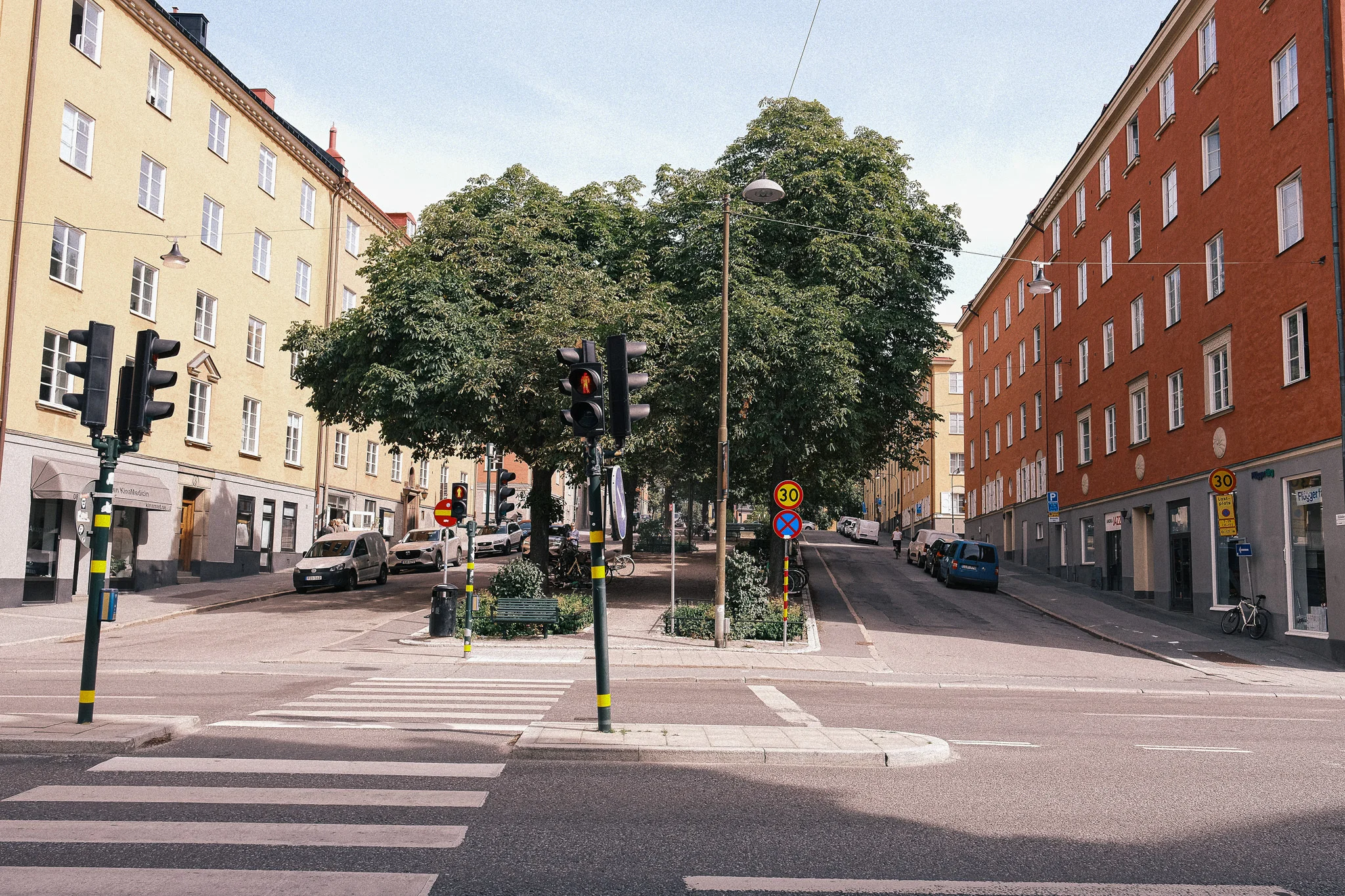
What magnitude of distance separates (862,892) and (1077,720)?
7.82 metres

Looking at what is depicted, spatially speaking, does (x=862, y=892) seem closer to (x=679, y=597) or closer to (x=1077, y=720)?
(x=1077, y=720)

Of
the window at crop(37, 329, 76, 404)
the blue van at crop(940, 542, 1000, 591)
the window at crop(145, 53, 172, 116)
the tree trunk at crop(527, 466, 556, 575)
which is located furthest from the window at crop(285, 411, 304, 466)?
the blue van at crop(940, 542, 1000, 591)

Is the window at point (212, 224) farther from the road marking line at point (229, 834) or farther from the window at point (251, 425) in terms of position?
the road marking line at point (229, 834)

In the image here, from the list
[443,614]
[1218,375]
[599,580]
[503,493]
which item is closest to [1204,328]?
[1218,375]

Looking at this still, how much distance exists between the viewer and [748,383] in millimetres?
23656

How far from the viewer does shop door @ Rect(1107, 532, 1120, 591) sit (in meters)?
32.6

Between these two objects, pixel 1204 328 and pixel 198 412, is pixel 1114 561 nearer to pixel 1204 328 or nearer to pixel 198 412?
pixel 1204 328

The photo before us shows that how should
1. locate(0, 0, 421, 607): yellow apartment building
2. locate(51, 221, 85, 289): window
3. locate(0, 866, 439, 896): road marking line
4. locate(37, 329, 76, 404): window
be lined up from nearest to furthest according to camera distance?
locate(0, 866, 439, 896): road marking line → locate(0, 0, 421, 607): yellow apartment building → locate(37, 329, 76, 404): window → locate(51, 221, 85, 289): window

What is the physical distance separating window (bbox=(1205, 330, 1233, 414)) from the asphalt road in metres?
12.2

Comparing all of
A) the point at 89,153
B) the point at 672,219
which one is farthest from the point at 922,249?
the point at 89,153

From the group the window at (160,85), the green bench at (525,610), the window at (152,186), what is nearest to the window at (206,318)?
the window at (152,186)

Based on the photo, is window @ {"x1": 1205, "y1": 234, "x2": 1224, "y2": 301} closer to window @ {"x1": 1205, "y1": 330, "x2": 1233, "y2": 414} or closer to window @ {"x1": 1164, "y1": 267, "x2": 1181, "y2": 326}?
window @ {"x1": 1205, "y1": 330, "x2": 1233, "y2": 414}

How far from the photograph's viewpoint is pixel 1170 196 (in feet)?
93.6

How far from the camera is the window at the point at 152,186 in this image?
28.0 m
